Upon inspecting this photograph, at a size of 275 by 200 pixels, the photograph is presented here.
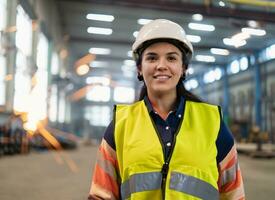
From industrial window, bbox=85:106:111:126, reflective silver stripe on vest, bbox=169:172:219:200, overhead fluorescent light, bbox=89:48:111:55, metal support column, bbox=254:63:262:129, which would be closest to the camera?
A: reflective silver stripe on vest, bbox=169:172:219:200

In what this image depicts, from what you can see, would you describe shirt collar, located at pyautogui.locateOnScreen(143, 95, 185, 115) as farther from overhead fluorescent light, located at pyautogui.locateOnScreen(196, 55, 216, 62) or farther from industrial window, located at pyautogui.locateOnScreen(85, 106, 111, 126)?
industrial window, located at pyautogui.locateOnScreen(85, 106, 111, 126)

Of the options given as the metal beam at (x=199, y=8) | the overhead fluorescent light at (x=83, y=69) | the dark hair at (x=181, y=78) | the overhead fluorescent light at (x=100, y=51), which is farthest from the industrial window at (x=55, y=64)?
the dark hair at (x=181, y=78)

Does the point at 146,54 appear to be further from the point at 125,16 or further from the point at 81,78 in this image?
the point at 81,78

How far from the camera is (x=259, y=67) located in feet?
61.9

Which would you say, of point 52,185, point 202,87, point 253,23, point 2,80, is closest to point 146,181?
point 52,185

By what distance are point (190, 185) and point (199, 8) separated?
10104mm

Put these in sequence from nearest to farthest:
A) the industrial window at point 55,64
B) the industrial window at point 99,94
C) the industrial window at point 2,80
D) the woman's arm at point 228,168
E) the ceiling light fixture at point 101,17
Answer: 1. the woman's arm at point 228,168
2. the industrial window at point 2,80
3. the ceiling light fixture at point 101,17
4. the industrial window at point 55,64
5. the industrial window at point 99,94

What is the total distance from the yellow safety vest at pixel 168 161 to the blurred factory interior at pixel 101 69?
56cm

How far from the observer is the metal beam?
10.4 metres

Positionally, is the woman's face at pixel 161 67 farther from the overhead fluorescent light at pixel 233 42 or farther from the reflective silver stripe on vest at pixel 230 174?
the overhead fluorescent light at pixel 233 42

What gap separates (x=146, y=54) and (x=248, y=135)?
1579 cm

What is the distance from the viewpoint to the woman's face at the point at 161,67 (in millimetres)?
1362

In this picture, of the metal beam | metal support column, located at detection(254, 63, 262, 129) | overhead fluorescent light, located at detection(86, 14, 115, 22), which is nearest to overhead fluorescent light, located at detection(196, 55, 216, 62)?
metal support column, located at detection(254, 63, 262, 129)

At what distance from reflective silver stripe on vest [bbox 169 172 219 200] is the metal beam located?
32.1 ft
